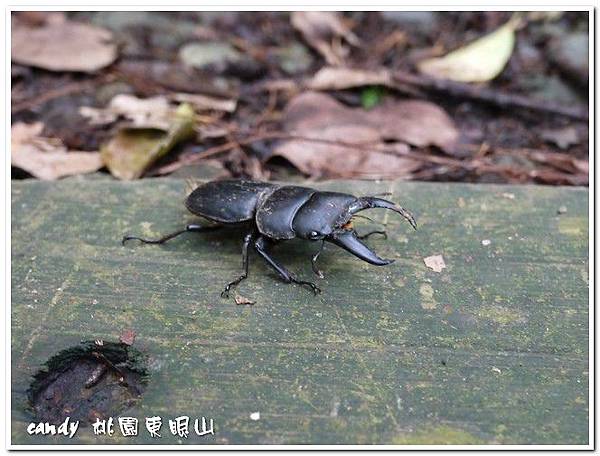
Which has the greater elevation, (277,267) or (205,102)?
(205,102)

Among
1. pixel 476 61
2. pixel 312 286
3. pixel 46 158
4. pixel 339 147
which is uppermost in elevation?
pixel 476 61

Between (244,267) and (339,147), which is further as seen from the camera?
(339,147)

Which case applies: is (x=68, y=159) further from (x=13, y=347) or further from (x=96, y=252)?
(x=13, y=347)

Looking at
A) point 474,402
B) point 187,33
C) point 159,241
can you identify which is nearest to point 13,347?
point 159,241

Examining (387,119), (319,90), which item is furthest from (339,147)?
(319,90)

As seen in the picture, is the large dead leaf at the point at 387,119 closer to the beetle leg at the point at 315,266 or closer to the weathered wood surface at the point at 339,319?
the weathered wood surface at the point at 339,319

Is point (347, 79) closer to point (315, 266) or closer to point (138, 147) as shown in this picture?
point (138, 147)

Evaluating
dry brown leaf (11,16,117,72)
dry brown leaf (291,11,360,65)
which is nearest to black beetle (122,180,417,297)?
dry brown leaf (11,16,117,72)

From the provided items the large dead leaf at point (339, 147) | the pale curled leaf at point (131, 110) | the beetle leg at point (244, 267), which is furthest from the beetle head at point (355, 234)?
the pale curled leaf at point (131, 110)
